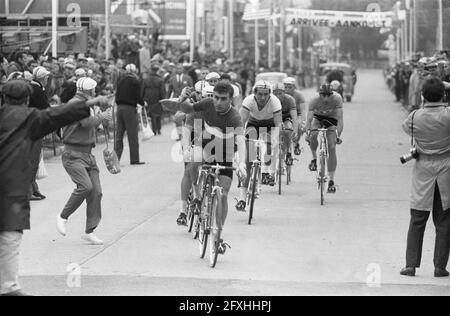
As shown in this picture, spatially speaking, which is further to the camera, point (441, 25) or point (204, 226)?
point (441, 25)

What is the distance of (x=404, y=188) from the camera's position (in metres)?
19.5

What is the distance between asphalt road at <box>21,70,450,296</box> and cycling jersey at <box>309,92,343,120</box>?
1.25 m

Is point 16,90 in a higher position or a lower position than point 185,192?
higher

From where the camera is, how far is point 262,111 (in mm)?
17109

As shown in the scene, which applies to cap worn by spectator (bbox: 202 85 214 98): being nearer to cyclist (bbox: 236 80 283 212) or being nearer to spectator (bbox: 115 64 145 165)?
cyclist (bbox: 236 80 283 212)

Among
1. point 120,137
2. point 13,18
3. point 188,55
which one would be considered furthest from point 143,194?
point 188,55

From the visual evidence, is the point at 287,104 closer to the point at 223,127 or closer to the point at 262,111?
the point at 262,111

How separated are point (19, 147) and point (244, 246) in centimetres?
411

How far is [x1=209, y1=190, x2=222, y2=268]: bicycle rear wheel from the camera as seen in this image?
1155 cm

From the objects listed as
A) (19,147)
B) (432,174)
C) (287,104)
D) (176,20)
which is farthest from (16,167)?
(176,20)

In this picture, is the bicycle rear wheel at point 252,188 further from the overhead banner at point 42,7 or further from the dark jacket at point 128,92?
the overhead banner at point 42,7

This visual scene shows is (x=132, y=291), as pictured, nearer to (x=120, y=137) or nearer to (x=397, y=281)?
(x=397, y=281)
